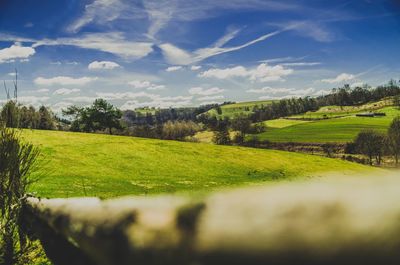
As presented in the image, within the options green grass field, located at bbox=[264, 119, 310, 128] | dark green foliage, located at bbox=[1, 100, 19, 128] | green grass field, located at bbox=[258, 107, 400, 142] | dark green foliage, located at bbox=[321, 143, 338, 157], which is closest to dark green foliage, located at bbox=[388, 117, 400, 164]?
dark green foliage, located at bbox=[321, 143, 338, 157]

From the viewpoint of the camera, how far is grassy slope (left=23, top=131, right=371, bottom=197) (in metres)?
40.0

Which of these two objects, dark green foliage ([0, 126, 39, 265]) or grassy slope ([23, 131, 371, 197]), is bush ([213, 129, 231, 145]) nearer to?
grassy slope ([23, 131, 371, 197])

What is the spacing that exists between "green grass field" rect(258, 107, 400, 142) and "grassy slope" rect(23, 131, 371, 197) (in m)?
54.7

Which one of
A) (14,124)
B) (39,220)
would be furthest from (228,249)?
(14,124)

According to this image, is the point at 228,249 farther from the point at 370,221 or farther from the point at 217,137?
the point at 217,137

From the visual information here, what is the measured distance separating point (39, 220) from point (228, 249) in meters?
4.28

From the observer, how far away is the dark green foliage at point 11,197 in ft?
24.8

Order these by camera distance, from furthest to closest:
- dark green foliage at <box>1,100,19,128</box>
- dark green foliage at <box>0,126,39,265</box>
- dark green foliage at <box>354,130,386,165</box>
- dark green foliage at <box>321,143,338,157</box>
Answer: dark green foliage at <box>321,143,338,157</box> < dark green foliage at <box>354,130,386,165</box> < dark green foliage at <box>1,100,19,128</box> < dark green foliage at <box>0,126,39,265</box>

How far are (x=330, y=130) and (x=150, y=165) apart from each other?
102421 millimetres

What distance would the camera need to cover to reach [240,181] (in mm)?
50688

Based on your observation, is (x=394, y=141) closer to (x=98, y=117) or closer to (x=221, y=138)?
(x=221, y=138)

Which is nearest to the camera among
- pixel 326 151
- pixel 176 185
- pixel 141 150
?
pixel 176 185

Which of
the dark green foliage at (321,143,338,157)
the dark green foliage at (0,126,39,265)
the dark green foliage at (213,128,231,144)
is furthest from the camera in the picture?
the dark green foliage at (213,128,231,144)

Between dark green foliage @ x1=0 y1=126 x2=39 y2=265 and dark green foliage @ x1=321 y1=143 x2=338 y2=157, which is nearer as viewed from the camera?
dark green foliage @ x1=0 y1=126 x2=39 y2=265
